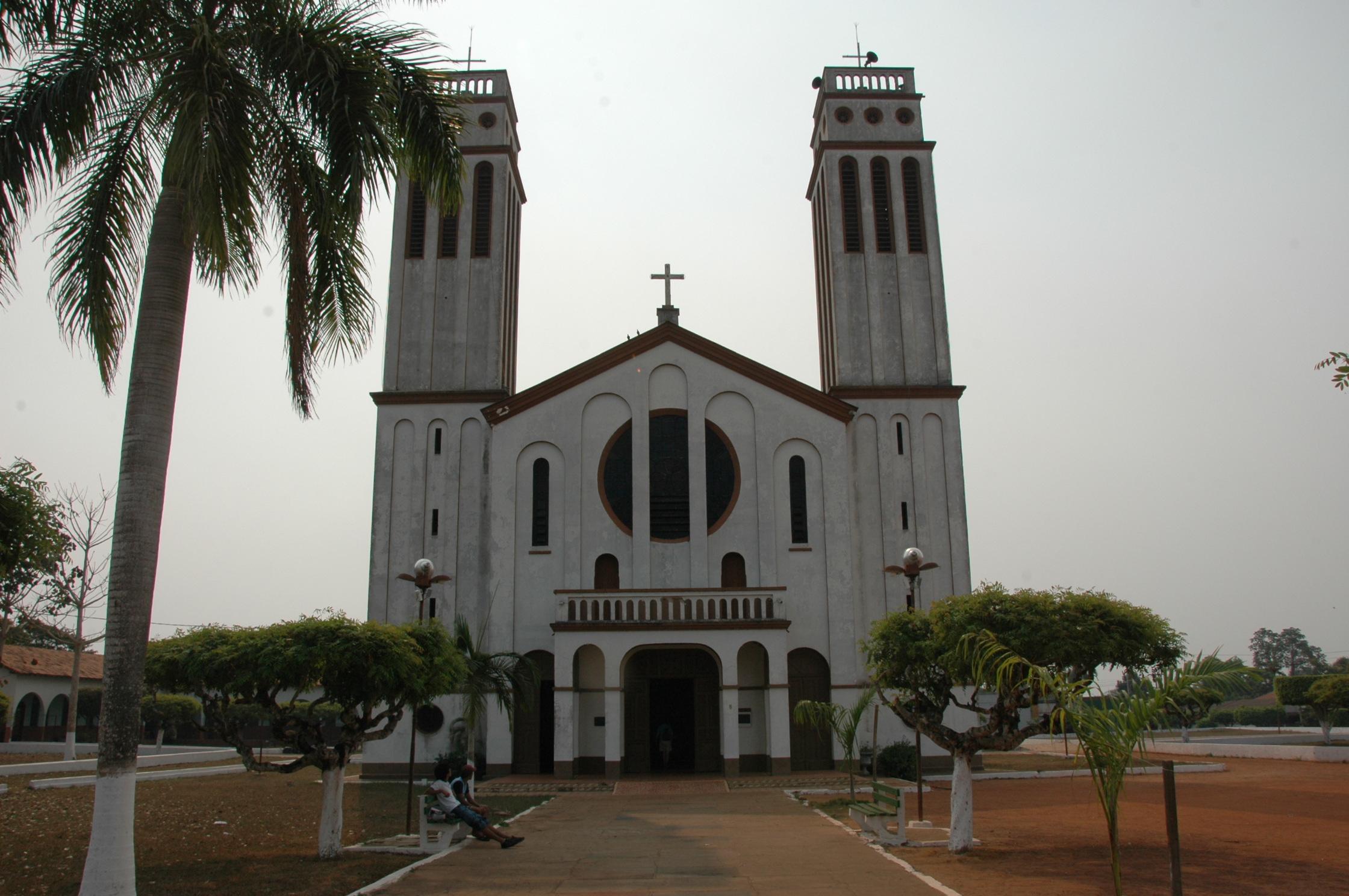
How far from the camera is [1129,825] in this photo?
15.8 meters

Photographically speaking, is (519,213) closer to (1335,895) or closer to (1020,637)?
(1020,637)

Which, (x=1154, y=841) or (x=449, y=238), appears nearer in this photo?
(x=1154, y=841)

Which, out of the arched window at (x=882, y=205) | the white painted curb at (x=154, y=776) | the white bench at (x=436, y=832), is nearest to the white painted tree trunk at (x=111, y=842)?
the white bench at (x=436, y=832)

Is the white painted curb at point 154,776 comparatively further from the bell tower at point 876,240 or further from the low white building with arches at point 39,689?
the bell tower at point 876,240

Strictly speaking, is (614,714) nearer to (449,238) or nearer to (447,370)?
(447,370)

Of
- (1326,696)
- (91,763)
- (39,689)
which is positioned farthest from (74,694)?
(1326,696)

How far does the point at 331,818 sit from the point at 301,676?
1939mm

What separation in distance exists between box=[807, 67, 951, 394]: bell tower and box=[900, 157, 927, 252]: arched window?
26 millimetres

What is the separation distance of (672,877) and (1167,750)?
2968 cm

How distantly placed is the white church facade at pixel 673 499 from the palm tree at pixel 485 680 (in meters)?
0.43

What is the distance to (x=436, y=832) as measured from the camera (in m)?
14.6

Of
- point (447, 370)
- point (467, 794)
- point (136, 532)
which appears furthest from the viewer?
point (447, 370)

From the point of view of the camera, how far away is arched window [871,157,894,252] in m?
29.8

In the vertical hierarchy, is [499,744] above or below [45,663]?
below
